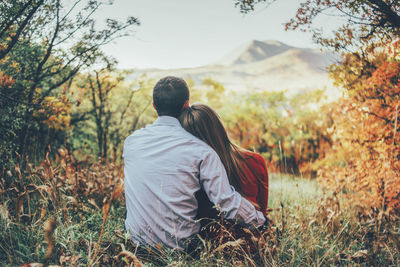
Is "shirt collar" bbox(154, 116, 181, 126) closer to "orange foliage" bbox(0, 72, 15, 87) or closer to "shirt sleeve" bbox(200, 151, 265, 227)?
"shirt sleeve" bbox(200, 151, 265, 227)

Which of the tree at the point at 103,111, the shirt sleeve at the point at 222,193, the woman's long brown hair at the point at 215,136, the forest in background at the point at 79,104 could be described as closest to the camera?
the shirt sleeve at the point at 222,193

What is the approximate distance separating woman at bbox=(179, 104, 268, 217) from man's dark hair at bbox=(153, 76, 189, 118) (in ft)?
0.29

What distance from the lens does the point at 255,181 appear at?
83.5 inches

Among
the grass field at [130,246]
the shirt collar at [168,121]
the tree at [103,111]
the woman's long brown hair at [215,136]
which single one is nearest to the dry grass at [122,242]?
the grass field at [130,246]

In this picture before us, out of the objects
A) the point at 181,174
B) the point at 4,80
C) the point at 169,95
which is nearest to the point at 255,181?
the point at 181,174

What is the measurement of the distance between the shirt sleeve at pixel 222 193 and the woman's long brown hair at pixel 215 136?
0.74ft

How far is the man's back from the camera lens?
→ 1.85m

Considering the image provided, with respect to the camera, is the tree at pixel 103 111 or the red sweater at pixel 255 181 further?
the tree at pixel 103 111

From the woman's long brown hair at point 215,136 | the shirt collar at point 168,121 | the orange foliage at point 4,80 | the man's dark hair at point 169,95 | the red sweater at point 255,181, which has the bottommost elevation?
the red sweater at point 255,181

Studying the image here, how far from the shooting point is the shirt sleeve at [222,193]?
1795 millimetres

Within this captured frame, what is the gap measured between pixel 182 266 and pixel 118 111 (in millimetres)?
5822

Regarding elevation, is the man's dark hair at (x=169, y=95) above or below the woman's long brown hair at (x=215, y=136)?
above

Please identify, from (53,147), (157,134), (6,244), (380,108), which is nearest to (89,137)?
(53,147)

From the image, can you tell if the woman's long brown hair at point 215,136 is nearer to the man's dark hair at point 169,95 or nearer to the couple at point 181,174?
the couple at point 181,174
